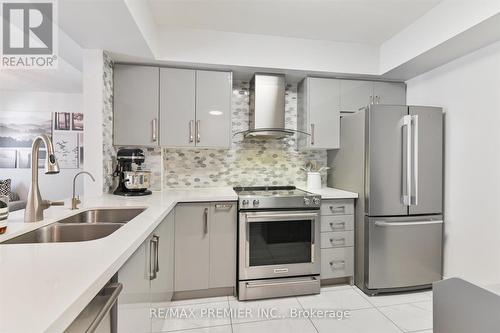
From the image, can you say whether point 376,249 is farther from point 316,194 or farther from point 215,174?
point 215,174

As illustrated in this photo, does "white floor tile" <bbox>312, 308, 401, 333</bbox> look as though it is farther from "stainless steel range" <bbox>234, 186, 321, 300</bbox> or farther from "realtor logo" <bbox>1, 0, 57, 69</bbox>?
"realtor logo" <bbox>1, 0, 57, 69</bbox>

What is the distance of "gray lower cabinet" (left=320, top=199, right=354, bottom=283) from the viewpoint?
2.42 metres

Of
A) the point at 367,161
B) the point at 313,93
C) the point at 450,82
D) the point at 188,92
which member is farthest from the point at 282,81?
the point at 450,82

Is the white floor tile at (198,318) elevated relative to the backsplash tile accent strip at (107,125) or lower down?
lower down

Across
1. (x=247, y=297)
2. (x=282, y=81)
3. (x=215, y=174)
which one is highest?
(x=282, y=81)

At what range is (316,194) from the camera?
235 cm

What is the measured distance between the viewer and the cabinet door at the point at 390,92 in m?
2.86

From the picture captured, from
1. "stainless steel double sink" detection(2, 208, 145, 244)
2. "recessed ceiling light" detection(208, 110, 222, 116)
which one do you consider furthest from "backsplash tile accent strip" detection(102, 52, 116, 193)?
"recessed ceiling light" detection(208, 110, 222, 116)

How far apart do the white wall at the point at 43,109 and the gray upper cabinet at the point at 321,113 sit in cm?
370

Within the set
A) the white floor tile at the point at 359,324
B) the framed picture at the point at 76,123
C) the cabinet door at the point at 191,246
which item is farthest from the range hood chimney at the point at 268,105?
the framed picture at the point at 76,123

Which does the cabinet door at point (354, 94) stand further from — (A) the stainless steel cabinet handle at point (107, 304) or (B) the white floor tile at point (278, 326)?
(A) the stainless steel cabinet handle at point (107, 304)

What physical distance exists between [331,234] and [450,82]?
1.83 meters

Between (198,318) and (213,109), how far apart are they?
1.85 m

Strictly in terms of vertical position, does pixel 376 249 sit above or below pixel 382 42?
below
